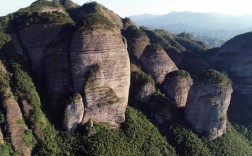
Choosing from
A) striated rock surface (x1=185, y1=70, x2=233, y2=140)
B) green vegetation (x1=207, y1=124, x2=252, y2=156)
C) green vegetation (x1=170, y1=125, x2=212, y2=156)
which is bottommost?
green vegetation (x1=207, y1=124, x2=252, y2=156)

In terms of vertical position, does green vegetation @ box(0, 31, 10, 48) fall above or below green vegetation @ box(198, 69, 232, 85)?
above

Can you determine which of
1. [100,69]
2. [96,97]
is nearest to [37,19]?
[100,69]

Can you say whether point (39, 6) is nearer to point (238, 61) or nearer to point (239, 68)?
point (239, 68)

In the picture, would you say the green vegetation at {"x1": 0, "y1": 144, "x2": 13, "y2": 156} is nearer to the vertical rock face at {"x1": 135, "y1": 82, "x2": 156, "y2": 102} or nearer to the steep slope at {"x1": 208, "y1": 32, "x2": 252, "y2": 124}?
the vertical rock face at {"x1": 135, "y1": 82, "x2": 156, "y2": 102}

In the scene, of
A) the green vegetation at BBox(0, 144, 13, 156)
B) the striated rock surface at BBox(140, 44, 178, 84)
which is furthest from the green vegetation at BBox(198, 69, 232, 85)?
the green vegetation at BBox(0, 144, 13, 156)

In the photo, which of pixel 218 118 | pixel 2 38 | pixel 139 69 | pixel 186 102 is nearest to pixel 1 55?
pixel 2 38

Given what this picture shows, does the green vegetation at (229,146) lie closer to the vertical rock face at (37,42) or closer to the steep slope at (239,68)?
the steep slope at (239,68)

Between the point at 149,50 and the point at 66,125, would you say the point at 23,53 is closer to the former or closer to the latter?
the point at 66,125
